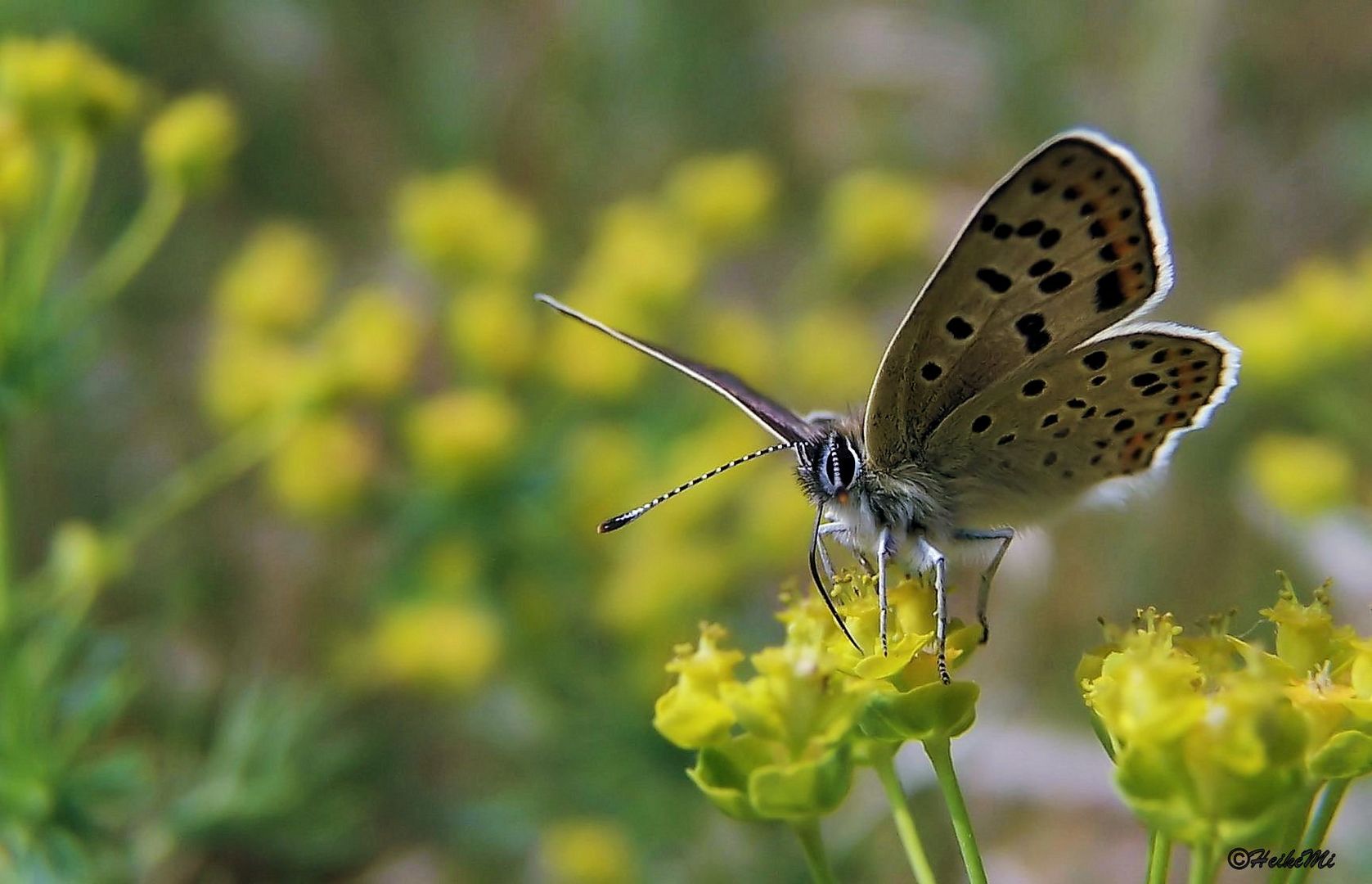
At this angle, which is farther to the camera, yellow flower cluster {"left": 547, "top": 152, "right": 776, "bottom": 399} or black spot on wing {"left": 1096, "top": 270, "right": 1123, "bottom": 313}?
yellow flower cluster {"left": 547, "top": 152, "right": 776, "bottom": 399}

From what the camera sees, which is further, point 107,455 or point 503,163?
point 503,163

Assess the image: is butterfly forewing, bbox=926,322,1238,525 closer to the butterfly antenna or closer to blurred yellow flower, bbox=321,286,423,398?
the butterfly antenna

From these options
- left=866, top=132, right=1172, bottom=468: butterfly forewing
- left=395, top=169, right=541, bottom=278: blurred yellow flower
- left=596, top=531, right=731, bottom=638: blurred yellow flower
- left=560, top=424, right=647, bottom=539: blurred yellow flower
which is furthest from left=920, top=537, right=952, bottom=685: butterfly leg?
left=395, top=169, right=541, bottom=278: blurred yellow flower

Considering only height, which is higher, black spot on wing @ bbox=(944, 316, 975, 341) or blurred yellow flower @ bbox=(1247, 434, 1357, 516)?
black spot on wing @ bbox=(944, 316, 975, 341)

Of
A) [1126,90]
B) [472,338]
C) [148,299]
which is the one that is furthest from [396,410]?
[1126,90]

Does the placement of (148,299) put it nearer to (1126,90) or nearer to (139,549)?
(139,549)

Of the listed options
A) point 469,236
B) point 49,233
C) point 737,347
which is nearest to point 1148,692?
point 49,233

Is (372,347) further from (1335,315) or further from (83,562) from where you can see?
(1335,315)
